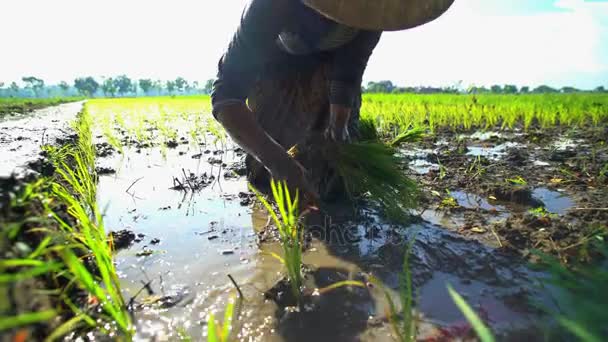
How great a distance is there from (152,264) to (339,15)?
1.09m

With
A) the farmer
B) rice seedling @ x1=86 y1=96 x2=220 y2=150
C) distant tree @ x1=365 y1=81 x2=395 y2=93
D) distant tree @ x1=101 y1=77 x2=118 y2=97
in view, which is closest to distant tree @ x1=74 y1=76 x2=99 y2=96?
distant tree @ x1=101 y1=77 x2=118 y2=97

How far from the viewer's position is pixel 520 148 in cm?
339

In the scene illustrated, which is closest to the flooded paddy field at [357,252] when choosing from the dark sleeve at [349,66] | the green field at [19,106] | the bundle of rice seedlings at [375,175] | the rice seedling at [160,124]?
the bundle of rice seedlings at [375,175]

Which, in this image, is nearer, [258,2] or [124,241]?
[258,2]

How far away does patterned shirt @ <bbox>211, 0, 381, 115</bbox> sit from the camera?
139 cm

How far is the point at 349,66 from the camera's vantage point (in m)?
1.86

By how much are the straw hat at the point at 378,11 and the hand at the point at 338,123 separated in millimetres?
617

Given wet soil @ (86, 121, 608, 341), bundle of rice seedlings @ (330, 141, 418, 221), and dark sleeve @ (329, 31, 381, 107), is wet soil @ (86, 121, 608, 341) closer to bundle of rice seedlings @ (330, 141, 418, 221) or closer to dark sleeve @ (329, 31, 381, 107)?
bundle of rice seedlings @ (330, 141, 418, 221)

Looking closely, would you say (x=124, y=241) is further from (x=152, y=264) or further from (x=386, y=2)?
(x=386, y=2)

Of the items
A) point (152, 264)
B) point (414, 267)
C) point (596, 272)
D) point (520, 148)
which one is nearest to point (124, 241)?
point (152, 264)

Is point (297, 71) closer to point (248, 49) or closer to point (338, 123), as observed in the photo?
point (338, 123)

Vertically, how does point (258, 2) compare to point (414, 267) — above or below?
above

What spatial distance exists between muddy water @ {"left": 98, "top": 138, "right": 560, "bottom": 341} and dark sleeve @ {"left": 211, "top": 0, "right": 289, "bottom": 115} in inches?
23.4

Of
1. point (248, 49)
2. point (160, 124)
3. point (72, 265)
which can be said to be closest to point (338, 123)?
point (248, 49)
